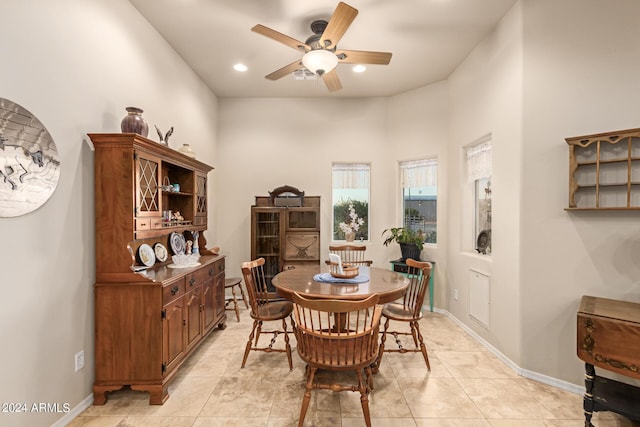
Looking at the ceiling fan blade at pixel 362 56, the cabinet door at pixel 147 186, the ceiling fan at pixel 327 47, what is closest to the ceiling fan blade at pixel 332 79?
the ceiling fan at pixel 327 47

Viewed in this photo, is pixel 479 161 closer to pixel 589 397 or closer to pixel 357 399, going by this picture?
pixel 589 397

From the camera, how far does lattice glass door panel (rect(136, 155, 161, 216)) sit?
231cm

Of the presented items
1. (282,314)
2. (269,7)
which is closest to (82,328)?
(282,314)

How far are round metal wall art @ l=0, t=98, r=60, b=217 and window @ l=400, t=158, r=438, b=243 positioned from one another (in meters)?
4.26

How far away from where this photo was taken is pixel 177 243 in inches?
128

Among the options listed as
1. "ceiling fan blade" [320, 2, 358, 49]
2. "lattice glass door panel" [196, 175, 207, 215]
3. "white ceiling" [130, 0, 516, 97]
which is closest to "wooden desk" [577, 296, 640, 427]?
"ceiling fan blade" [320, 2, 358, 49]

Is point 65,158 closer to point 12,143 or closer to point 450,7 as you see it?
point 12,143

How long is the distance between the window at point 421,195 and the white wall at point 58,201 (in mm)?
3836

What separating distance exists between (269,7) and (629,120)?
3.11 metres

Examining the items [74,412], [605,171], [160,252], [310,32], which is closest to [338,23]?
[310,32]

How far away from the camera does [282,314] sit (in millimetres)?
2838

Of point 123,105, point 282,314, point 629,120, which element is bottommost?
point 282,314

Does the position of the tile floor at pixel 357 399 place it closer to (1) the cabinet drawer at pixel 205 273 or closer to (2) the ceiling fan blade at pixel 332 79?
(1) the cabinet drawer at pixel 205 273

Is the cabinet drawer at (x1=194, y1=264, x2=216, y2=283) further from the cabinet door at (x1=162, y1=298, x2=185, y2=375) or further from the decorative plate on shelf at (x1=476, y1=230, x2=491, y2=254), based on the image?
the decorative plate on shelf at (x1=476, y1=230, x2=491, y2=254)
